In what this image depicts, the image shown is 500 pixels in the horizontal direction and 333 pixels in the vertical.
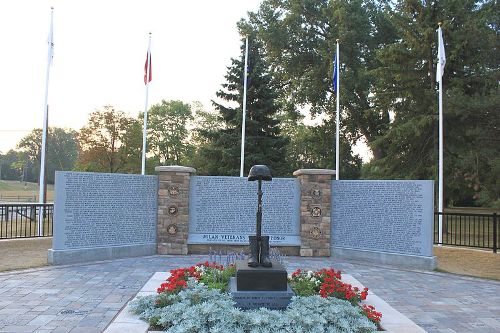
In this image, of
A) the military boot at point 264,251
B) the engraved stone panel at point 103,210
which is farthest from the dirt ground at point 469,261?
the engraved stone panel at point 103,210

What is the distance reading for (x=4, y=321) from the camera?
18.2ft

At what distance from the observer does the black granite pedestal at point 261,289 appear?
228 inches

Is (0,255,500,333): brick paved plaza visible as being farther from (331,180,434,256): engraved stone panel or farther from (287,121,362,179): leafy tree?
(287,121,362,179): leafy tree

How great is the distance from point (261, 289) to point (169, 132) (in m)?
40.5

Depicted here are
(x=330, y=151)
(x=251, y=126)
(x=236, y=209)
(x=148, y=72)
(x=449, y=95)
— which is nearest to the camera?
(x=236, y=209)

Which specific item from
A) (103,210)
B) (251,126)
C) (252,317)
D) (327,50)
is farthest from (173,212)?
(327,50)

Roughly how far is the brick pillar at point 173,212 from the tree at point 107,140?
23.7 m

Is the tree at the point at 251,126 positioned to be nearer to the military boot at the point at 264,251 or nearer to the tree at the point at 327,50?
the tree at the point at 327,50

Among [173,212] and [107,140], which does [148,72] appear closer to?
[173,212]

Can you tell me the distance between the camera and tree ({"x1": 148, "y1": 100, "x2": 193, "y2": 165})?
144 feet

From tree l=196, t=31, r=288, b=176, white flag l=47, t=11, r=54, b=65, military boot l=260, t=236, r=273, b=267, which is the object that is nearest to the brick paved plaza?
military boot l=260, t=236, r=273, b=267

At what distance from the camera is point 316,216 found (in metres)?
11.5

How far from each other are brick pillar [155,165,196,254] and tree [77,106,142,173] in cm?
2373

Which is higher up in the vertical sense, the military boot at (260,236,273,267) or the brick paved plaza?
the military boot at (260,236,273,267)
